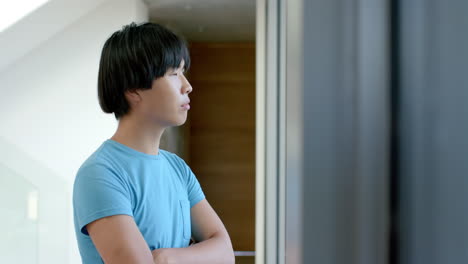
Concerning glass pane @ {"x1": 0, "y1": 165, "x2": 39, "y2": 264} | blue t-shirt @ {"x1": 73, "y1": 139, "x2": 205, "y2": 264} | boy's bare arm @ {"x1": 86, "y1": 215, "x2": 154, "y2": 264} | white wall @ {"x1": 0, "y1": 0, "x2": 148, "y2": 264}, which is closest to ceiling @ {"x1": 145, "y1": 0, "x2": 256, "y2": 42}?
white wall @ {"x1": 0, "y1": 0, "x2": 148, "y2": 264}

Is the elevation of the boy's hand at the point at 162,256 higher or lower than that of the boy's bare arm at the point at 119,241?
lower

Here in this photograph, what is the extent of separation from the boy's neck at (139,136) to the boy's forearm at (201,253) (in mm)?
182

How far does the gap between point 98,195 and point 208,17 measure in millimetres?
4895

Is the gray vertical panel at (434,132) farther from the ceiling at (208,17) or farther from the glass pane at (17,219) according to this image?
the ceiling at (208,17)

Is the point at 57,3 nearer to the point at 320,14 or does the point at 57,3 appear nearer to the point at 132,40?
the point at 132,40

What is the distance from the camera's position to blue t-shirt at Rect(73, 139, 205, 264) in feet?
2.85

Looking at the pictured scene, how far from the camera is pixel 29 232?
4.20m

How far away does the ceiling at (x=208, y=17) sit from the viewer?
5070mm

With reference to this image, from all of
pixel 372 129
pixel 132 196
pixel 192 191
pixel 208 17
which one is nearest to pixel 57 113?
pixel 208 17

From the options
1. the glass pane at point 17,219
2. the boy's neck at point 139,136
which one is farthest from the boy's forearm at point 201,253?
the glass pane at point 17,219

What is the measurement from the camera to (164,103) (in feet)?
3.20

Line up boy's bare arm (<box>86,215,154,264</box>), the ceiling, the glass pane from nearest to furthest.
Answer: boy's bare arm (<box>86,215,154,264</box>) → the glass pane → the ceiling

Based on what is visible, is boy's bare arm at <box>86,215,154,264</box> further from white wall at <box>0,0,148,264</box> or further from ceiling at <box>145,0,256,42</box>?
ceiling at <box>145,0,256,42</box>

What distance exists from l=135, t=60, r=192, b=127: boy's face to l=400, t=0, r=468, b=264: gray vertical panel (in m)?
0.74
